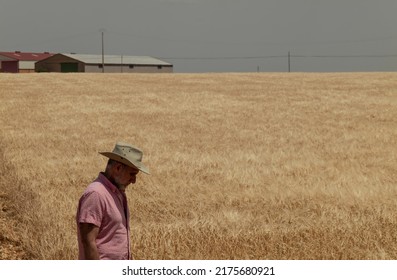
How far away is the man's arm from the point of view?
4.02 meters

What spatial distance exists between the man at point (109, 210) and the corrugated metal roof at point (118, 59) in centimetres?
10231

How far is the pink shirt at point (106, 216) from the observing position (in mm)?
4035

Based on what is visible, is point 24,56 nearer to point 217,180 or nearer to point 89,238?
point 217,180

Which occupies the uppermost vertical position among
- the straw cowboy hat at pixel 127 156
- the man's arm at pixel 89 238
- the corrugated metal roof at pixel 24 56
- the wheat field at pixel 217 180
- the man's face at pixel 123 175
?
the corrugated metal roof at pixel 24 56

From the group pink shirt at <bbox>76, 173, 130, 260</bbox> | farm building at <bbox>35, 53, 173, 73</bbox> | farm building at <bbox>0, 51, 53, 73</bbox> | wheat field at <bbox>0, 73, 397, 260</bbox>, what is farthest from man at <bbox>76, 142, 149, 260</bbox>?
farm building at <bbox>0, 51, 53, 73</bbox>

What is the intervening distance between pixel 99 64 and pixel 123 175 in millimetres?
102768

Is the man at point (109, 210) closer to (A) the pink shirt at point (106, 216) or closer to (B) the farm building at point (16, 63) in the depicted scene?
(A) the pink shirt at point (106, 216)

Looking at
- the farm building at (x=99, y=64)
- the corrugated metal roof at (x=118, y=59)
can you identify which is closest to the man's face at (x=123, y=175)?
the farm building at (x=99, y=64)

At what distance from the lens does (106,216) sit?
4145 mm

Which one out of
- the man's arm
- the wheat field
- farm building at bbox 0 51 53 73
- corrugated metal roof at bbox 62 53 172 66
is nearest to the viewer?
the man's arm

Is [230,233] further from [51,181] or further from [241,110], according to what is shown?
[241,110]

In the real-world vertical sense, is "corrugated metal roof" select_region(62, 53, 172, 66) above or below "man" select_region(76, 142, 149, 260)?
above

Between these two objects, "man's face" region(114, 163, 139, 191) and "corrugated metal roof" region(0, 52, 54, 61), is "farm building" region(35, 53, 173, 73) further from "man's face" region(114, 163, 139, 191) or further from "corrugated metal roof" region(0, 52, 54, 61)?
"man's face" region(114, 163, 139, 191)

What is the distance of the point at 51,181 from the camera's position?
32.9ft
